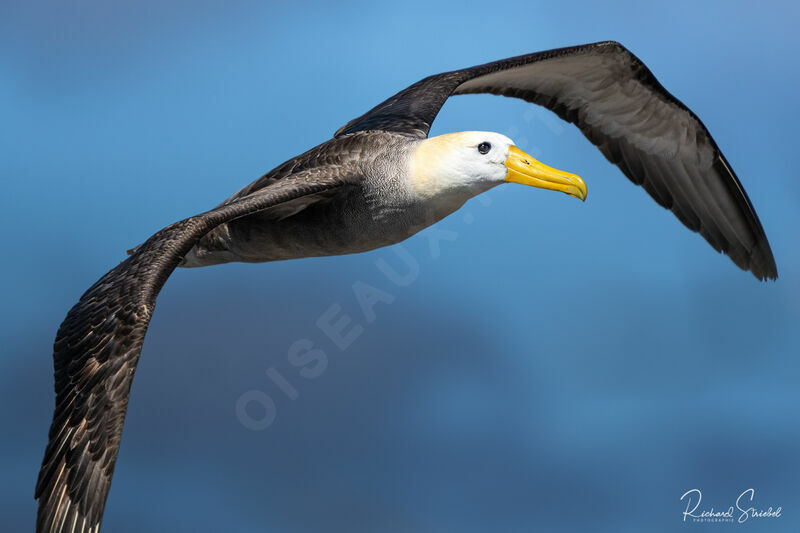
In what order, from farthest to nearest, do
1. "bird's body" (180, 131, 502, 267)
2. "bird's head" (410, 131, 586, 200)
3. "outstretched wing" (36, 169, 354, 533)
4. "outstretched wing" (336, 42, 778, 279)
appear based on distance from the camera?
"outstretched wing" (336, 42, 778, 279), "bird's body" (180, 131, 502, 267), "bird's head" (410, 131, 586, 200), "outstretched wing" (36, 169, 354, 533)

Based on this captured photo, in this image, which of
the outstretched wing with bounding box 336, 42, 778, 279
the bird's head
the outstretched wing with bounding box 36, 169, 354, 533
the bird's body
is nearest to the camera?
the outstretched wing with bounding box 36, 169, 354, 533

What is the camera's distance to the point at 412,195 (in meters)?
6.25

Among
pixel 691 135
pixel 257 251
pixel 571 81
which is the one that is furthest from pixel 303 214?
pixel 691 135

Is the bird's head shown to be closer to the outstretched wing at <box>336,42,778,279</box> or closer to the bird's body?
the bird's body

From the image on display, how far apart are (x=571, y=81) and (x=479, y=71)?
87 centimetres

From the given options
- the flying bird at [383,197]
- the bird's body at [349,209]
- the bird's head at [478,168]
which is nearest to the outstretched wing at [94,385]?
the flying bird at [383,197]

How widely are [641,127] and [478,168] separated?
2.57 meters

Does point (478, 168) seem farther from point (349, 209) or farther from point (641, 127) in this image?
point (641, 127)

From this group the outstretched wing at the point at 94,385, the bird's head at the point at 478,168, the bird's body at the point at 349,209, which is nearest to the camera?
the outstretched wing at the point at 94,385

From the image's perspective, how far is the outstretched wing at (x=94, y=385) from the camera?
5195 mm

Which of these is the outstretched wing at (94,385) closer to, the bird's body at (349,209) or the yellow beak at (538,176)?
the bird's body at (349,209)

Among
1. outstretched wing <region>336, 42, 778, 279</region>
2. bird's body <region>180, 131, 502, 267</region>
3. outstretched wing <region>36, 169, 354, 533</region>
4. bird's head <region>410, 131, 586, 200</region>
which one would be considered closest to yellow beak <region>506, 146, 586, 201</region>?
bird's head <region>410, 131, 586, 200</region>

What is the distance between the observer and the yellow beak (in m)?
6.17

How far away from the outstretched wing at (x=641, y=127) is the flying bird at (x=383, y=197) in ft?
0.04
